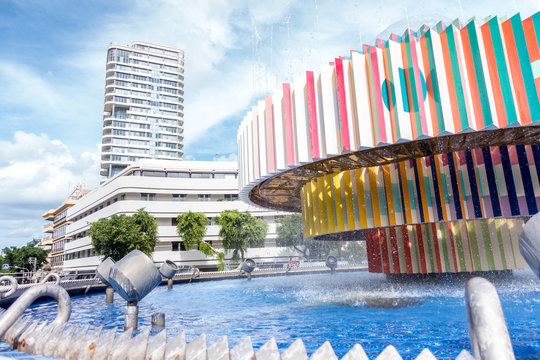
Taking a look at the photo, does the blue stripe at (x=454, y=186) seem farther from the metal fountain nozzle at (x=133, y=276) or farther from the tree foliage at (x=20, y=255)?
the tree foliage at (x=20, y=255)

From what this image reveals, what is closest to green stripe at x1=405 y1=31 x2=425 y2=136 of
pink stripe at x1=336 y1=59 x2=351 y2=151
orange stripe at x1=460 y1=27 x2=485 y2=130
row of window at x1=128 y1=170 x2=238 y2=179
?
orange stripe at x1=460 y1=27 x2=485 y2=130

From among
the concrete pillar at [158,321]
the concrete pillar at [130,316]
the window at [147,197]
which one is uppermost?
the window at [147,197]

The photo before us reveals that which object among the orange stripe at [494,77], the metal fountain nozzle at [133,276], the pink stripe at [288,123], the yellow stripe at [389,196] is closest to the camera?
the metal fountain nozzle at [133,276]

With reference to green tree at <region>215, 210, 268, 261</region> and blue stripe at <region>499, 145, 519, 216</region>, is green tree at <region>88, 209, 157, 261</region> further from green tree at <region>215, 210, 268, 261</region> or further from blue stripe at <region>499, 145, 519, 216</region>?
blue stripe at <region>499, 145, 519, 216</region>

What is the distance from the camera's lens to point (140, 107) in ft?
311

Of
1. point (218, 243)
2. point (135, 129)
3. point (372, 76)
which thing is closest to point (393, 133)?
point (372, 76)

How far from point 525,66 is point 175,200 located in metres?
53.7

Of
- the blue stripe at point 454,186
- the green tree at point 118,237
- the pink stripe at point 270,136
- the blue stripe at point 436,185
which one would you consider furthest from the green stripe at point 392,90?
the green tree at point 118,237

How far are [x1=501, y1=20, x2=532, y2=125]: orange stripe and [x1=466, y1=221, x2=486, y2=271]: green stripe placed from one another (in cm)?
642

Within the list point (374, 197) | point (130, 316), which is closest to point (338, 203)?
point (374, 197)

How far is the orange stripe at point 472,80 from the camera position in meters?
9.07

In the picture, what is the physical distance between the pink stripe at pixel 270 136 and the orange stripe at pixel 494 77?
664 cm

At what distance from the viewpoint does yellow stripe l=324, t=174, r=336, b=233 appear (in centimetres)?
1409

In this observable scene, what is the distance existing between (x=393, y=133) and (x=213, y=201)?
51.0 meters
